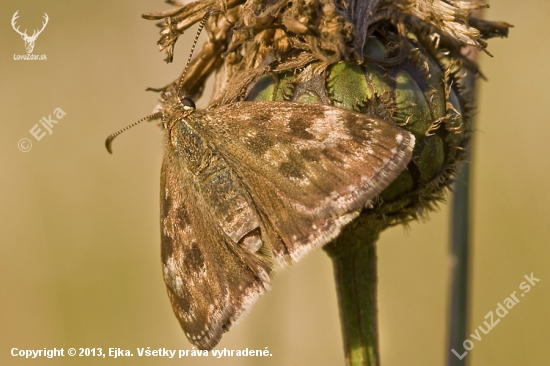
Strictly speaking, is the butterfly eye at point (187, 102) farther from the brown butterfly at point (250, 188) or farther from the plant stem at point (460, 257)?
the plant stem at point (460, 257)

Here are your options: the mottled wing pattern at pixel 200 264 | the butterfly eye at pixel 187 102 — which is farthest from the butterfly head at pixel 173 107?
the mottled wing pattern at pixel 200 264

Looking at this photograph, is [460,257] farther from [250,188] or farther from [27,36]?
[27,36]

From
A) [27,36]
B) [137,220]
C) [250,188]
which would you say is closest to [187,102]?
[250,188]

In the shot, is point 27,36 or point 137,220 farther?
point 27,36

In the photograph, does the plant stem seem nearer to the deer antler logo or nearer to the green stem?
the green stem

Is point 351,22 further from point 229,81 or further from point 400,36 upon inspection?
point 229,81

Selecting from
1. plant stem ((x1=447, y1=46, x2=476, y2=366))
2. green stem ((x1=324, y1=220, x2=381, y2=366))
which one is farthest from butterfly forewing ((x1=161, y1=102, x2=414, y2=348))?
plant stem ((x1=447, y1=46, x2=476, y2=366))

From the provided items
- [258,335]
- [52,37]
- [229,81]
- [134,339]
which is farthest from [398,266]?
[52,37]
